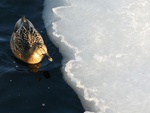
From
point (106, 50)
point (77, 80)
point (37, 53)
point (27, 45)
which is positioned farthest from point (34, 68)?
point (106, 50)

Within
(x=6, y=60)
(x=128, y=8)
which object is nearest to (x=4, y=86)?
(x=6, y=60)

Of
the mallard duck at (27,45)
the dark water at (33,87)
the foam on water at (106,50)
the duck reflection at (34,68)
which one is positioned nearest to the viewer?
the dark water at (33,87)

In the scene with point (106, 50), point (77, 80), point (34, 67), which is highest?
point (106, 50)

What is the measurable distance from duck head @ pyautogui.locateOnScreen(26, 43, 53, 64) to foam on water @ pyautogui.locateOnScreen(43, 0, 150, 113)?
1.37ft

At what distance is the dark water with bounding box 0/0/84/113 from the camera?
6.57 meters

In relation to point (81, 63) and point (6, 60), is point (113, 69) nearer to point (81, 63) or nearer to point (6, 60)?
point (81, 63)

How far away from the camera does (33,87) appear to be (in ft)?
22.7

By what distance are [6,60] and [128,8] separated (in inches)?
113

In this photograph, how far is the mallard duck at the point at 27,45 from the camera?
24.0 ft

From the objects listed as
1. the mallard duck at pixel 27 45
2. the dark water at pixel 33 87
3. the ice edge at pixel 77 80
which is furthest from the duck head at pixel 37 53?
the ice edge at pixel 77 80

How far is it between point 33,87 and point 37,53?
694mm

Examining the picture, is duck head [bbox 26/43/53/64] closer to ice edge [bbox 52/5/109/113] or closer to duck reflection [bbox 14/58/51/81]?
duck reflection [bbox 14/58/51/81]

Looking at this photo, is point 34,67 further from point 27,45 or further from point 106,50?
point 106,50

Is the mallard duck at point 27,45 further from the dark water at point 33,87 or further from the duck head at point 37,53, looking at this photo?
the dark water at point 33,87
